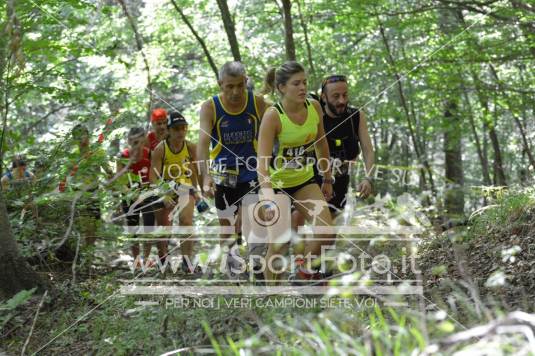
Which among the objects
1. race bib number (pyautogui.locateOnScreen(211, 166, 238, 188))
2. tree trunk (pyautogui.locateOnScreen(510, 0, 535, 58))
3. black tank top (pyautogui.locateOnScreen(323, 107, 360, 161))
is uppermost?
tree trunk (pyautogui.locateOnScreen(510, 0, 535, 58))

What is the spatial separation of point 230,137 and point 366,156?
4.60 ft

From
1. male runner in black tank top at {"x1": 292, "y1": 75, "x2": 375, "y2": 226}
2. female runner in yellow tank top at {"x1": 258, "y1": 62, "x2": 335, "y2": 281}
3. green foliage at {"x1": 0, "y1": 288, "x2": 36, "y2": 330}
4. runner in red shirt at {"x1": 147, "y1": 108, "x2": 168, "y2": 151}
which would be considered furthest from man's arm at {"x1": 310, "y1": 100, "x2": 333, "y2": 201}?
green foliage at {"x1": 0, "y1": 288, "x2": 36, "y2": 330}

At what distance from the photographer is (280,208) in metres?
5.88

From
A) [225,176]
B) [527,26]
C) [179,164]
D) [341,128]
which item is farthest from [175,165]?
[527,26]

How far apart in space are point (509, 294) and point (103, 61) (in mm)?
10709

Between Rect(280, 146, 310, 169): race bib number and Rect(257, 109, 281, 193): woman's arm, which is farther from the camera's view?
Rect(280, 146, 310, 169): race bib number

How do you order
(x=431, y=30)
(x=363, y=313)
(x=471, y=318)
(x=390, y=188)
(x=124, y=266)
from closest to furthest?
(x=471, y=318)
(x=363, y=313)
(x=124, y=266)
(x=431, y=30)
(x=390, y=188)

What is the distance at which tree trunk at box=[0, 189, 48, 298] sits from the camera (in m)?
5.57

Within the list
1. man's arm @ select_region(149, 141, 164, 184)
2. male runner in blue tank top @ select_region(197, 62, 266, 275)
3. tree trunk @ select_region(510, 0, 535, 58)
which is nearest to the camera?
male runner in blue tank top @ select_region(197, 62, 266, 275)

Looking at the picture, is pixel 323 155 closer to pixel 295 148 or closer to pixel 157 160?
pixel 295 148

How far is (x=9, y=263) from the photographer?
5621 millimetres

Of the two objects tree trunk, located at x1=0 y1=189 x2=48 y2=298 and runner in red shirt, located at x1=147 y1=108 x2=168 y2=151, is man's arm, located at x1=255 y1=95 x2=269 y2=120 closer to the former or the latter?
runner in red shirt, located at x1=147 y1=108 x2=168 y2=151

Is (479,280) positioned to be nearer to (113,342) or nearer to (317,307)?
(317,307)

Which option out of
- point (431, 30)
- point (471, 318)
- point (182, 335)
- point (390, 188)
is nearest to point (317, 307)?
point (182, 335)
